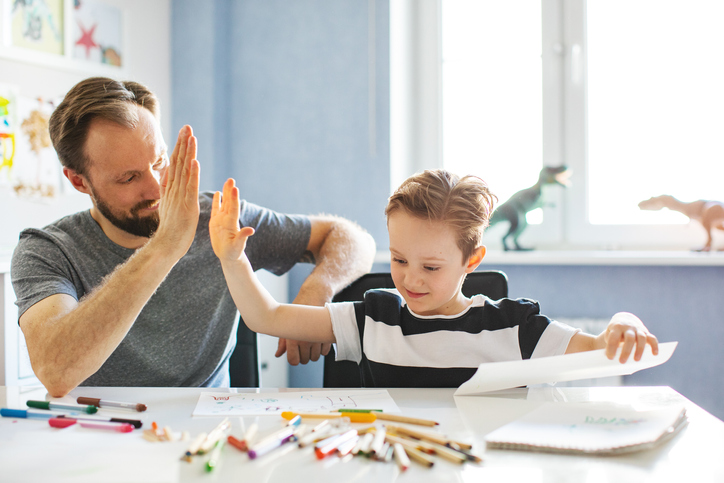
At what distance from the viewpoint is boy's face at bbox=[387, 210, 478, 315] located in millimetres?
1008

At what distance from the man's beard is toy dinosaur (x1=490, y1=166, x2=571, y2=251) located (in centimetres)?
127

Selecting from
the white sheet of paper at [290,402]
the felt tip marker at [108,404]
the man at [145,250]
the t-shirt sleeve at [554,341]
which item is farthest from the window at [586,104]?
the felt tip marker at [108,404]

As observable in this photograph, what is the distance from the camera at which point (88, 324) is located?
0.95 meters

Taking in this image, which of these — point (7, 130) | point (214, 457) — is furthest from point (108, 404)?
point (7, 130)

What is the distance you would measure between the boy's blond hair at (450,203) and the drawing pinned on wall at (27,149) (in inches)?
53.9

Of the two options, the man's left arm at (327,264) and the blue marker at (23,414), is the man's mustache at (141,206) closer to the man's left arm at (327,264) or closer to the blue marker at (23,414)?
the man's left arm at (327,264)

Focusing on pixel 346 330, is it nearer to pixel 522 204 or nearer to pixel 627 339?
pixel 627 339

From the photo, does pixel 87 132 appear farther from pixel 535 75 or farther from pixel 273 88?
pixel 535 75

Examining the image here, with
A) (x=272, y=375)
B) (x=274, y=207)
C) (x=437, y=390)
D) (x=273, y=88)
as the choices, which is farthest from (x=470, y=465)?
(x=273, y=88)

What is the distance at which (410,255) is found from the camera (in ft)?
3.33

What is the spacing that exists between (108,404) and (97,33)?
1756mm

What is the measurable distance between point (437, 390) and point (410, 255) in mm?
239

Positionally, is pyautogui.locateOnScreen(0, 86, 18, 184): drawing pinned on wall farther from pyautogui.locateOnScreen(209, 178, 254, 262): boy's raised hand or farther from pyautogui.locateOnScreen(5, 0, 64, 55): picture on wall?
pyautogui.locateOnScreen(209, 178, 254, 262): boy's raised hand

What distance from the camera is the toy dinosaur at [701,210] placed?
1.98 m
